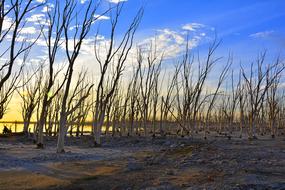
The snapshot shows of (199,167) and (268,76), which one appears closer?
(199,167)

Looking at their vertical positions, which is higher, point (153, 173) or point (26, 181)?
point (153, 173)

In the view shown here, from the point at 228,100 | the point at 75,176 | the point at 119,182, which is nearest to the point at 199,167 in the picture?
the point at 119,182

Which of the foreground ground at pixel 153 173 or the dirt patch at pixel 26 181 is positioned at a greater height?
the foreground ground at pixel 153 173

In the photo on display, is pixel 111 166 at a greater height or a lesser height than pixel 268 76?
lesser

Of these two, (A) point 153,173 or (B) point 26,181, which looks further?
(A) point 153,173

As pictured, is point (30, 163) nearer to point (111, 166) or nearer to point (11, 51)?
point (111, 166)

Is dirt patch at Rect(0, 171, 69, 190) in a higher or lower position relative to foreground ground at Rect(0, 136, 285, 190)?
lower

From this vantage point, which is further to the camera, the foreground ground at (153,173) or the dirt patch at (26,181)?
the dirt patch at (26,181)

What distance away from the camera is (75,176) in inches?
379

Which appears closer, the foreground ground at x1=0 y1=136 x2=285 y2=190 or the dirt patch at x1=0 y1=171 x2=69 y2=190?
the foreground ground at x1=0 y1=136 x2=285 y2=190

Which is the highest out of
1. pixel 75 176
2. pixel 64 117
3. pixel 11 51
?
pixel 11 51

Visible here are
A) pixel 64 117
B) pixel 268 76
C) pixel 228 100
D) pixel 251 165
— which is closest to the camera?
pixel 251 165

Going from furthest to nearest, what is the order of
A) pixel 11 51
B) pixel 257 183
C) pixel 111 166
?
1. pixel 111 166
2. pixel 11 51
3. pixel 257 183

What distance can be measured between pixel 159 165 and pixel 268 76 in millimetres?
16817
